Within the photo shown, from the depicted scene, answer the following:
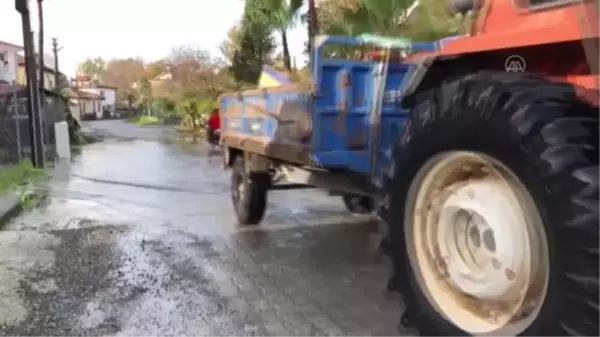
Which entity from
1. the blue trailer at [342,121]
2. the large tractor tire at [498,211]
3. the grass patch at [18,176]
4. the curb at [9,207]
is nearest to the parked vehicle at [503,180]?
the large tractor tire at [498,211]

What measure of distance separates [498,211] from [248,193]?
5369 mm

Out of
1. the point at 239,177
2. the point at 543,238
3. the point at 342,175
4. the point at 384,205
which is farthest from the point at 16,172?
the point at 543,238

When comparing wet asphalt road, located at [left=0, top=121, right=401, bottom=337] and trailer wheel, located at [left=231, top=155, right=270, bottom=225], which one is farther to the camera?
trailer wheel, located at [left=231, top=155, right=270, bottom=225]

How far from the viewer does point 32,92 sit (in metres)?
16.1

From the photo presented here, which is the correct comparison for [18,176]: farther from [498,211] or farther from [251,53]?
[251,53]

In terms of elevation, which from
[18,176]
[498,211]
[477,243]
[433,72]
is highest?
[433,72]

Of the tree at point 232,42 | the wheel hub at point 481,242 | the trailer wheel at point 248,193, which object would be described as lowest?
the trailer wheel at point 248,193

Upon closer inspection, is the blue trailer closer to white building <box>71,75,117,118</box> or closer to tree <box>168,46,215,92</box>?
tree <box>168,46,215,92</box>

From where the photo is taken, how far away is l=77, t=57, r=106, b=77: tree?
102812mm

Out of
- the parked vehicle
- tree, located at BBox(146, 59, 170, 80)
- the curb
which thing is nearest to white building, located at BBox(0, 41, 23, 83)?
tree, located at BBox(146, 59, 170, 80)

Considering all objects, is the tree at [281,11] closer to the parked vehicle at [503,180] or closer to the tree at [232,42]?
the tree at [232,42]

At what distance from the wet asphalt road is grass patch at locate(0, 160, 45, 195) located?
1.76m

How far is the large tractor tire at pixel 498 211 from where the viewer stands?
241cm

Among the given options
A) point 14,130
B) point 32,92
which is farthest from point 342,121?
point 14,130
